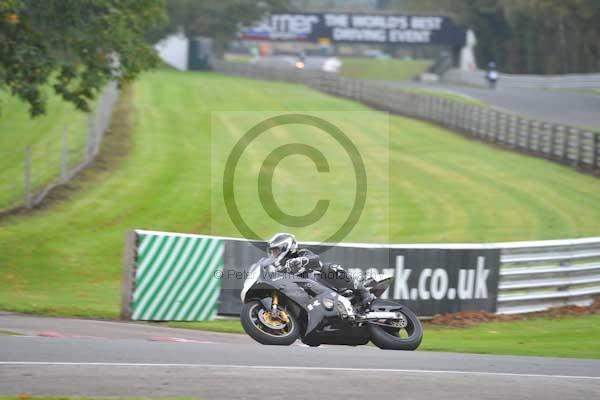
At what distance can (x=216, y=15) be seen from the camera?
81.3 meters

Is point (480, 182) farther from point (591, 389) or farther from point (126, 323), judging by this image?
point (591, 389)

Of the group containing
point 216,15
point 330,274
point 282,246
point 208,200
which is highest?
point 216,15

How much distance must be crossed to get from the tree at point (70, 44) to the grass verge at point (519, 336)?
24.4 ft

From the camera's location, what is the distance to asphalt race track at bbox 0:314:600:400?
8.80m

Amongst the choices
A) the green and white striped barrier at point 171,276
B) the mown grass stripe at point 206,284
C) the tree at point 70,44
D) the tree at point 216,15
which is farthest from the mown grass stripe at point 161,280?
the tree at point 216,15

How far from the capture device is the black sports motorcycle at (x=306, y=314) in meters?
11.7

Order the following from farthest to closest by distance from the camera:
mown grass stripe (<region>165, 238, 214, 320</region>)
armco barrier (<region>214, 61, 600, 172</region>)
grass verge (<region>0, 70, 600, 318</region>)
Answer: armco barrier (<region>214, 61, 600, 172</region>), grass verge (<region>0, 70, 600, 318</region>), mown grass stripe (<region>165, 238, 214, 320</region>)

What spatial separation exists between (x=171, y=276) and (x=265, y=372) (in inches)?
203

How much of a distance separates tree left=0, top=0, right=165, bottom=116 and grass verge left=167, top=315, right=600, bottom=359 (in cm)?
744

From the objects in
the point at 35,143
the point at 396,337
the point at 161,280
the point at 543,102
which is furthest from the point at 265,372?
the point at 543,102

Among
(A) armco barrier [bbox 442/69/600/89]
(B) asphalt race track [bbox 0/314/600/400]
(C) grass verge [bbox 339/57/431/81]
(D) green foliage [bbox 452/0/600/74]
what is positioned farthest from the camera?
(C) grass verge [bbox 339/57/431/81]

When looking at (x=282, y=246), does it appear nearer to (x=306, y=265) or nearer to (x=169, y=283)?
(x=306, y=265)

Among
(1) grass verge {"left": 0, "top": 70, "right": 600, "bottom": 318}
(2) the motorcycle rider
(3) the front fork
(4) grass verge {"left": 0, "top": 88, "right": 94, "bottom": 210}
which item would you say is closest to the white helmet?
(2) the motorcycle rider

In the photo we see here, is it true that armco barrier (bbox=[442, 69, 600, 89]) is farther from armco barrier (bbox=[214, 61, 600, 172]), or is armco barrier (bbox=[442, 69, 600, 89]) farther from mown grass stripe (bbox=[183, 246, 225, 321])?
mown grass stripe (bbox=[183, 246, 225, 321])
